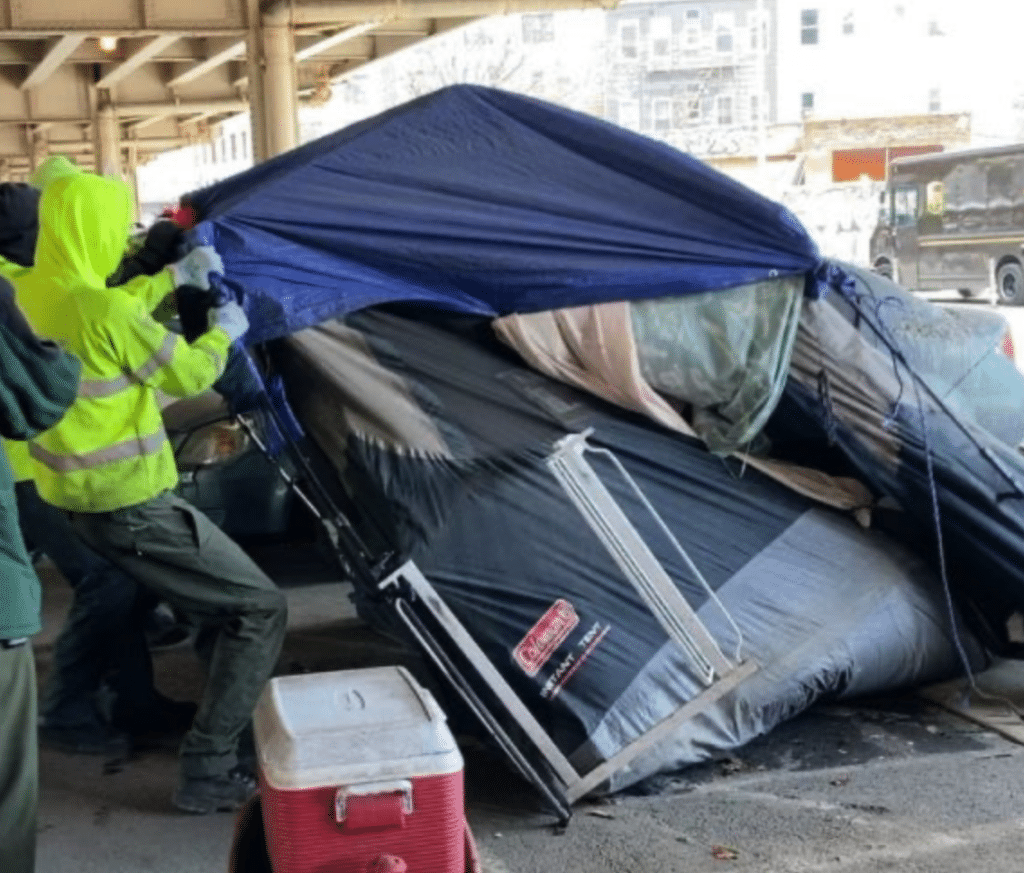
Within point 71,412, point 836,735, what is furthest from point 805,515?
point 71,412

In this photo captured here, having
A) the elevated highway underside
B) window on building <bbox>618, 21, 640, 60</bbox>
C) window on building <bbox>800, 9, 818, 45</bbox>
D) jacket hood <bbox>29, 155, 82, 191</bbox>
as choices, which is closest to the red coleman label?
jacket hood <bbox>29, 155, 82, 191</bbox>

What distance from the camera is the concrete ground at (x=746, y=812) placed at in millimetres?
4344

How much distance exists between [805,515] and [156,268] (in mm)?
2299

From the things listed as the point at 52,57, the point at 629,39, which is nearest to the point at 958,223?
the point at 52,57

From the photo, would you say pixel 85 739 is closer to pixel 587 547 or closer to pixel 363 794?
pixel 587 547

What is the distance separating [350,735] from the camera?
3090 millimetres

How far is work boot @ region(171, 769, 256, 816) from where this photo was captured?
4.73 metres

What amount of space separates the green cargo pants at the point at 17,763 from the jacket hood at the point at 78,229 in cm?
150

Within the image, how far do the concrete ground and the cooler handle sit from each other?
1397 mm

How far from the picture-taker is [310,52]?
73.0 feet

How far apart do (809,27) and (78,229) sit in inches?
2202

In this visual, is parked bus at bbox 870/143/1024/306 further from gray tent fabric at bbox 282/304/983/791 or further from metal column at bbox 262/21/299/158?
gray tent fabric at bbox 282/304/983/791

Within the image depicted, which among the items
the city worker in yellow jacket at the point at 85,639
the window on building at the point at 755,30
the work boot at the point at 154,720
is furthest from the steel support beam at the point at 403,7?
the window on building at the point at 755,30

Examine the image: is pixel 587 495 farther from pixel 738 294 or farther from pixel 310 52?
pixel 310 52
